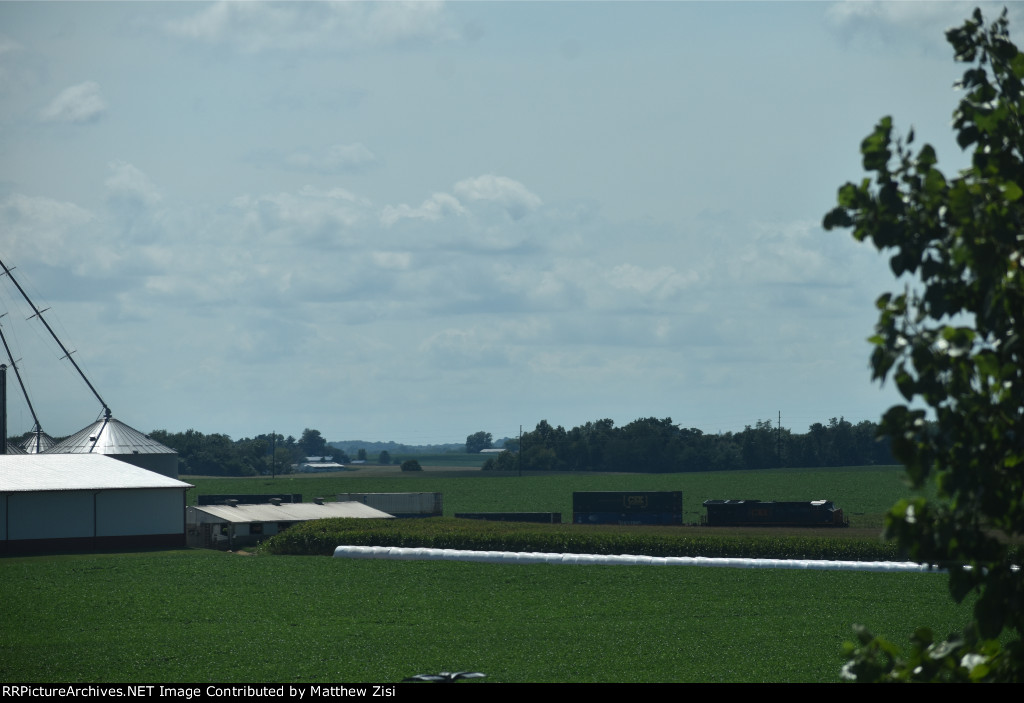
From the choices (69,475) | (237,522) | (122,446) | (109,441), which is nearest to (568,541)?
(237,522)

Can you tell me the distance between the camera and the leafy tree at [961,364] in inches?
237

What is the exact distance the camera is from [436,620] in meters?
31.2

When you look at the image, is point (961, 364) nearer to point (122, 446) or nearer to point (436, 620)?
point (436, 620)

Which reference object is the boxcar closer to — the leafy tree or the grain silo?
the grain silo

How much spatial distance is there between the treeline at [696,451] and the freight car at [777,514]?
9954 cm

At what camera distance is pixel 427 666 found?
23.4m

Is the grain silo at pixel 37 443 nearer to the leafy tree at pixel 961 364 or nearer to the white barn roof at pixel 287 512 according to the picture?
the white barn roof at pixel 287 512

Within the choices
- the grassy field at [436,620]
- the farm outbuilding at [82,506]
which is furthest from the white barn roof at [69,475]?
the grassy field at [436,620]

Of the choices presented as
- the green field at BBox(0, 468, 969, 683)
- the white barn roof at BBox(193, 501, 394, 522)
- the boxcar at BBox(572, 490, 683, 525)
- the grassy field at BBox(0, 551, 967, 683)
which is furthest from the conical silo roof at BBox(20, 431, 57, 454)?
the boxcar at BBox(572, 490, 683, 525)

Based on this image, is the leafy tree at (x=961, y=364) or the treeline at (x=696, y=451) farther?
the treeline at (x=696, y=451)

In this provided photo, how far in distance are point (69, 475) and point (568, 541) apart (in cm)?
2554

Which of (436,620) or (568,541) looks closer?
(436,620)

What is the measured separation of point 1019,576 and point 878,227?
2195 millimetres
